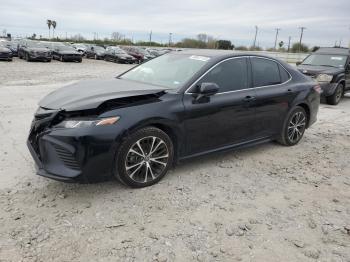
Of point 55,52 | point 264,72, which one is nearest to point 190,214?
point 264,72

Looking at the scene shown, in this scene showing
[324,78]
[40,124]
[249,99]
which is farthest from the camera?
[324,78]

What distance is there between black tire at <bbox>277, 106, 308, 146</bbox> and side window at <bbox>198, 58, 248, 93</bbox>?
129 cm

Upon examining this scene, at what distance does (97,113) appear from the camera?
3.91 m

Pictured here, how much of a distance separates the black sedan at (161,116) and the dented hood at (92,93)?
0.01 meters

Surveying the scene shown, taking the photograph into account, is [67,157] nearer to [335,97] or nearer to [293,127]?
[293,127]

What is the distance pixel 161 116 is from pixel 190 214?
3.82 ft

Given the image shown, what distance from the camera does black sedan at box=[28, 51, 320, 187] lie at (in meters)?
3.84

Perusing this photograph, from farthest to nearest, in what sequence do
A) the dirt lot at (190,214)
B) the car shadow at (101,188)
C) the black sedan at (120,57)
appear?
the black sedan at (120,57)
the car shadow at (101,188)
the dirt lot at (190,214)

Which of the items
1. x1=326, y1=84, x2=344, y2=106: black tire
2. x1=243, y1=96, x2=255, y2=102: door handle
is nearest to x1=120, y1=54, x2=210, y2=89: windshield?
x1=243, y1=96, x2=255, y2=102: door handle

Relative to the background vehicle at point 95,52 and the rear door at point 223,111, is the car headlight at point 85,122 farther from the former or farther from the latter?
the background vehicle at point 95,52

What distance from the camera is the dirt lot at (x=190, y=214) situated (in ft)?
10.4

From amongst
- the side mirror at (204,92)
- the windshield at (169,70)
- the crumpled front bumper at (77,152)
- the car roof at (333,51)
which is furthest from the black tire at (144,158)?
the car roof at (333,51)

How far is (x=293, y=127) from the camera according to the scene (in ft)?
20.3

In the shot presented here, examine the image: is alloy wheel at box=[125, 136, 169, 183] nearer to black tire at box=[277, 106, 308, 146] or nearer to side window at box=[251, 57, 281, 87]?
side window at box=[251, 57, 281, 87]
